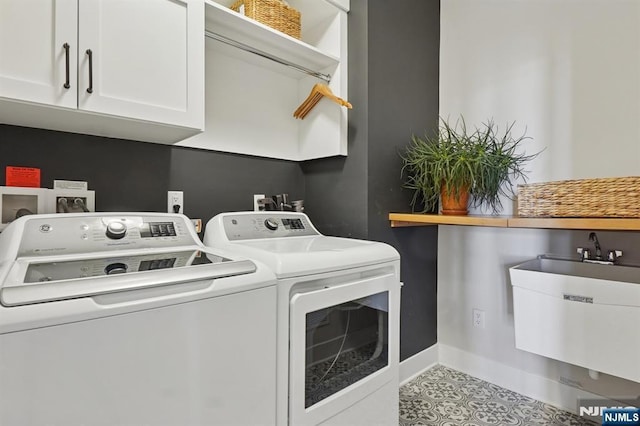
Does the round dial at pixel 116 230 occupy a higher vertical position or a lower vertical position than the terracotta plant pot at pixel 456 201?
lower

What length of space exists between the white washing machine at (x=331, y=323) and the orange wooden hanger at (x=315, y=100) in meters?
0.77

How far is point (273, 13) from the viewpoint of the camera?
5.40 feet

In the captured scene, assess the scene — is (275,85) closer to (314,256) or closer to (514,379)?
(314,256)

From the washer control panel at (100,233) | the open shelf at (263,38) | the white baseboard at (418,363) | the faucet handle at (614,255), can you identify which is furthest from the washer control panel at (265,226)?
the faucet handle at (614,255)

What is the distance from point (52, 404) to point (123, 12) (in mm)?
1175

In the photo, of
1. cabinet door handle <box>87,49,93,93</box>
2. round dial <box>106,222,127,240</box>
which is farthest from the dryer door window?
cabinet door handle <box>87,49,93,93</box>

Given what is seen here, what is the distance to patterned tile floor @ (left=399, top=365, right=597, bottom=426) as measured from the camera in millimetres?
1646

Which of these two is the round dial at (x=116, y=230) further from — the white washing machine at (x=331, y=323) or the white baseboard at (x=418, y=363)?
the white baseboard at (x=418, y=363)

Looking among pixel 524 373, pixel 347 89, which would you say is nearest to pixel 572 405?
pixel 524 373

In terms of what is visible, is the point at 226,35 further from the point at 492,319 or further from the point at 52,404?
the point at 492,319

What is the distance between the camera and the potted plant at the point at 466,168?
1.70 meters

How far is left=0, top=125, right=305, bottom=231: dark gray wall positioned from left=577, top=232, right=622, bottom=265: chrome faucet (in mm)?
1653

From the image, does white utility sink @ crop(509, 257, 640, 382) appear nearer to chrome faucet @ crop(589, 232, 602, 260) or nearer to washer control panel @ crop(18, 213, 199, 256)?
chrome faucet @ crop(589, 232, 602, 260)

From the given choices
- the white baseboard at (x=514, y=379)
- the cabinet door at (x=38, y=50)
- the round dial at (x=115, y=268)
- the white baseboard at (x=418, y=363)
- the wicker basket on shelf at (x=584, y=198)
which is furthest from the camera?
the white baseboard at (x=418, y=363)
